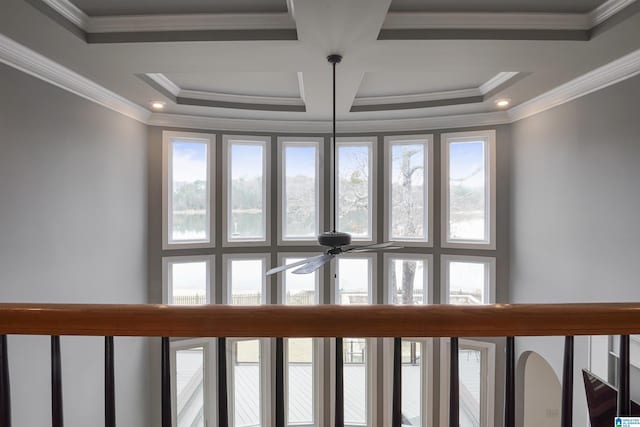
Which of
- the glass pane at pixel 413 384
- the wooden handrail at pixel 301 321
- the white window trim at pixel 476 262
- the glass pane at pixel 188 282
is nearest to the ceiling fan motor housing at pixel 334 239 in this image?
the wooden handrail at pixel 301 321

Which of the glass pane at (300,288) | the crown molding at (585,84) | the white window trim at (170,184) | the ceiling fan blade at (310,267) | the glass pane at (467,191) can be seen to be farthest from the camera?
the glass pane at (300,288)

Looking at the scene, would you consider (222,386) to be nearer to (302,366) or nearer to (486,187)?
(486,187)

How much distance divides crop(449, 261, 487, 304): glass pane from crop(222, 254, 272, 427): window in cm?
298

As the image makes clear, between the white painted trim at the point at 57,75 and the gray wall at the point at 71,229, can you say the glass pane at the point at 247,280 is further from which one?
the white painted trim at the point at 57,75

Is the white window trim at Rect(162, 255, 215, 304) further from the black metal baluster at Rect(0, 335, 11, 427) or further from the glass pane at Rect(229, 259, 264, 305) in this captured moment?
the black metal baluster at Rect(0, 335, 11, 427)

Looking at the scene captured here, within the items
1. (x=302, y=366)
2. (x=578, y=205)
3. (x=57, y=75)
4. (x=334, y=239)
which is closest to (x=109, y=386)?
(x=334, y=239)

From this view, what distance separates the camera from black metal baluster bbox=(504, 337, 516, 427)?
2.39 feet

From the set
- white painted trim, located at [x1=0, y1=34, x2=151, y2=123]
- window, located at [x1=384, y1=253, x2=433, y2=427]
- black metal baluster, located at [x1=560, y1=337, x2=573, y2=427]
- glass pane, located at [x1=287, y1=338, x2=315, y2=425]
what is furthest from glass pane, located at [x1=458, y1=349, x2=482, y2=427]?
white painted trim, located at [x1=0, y1=34, x2=151, y2=123]

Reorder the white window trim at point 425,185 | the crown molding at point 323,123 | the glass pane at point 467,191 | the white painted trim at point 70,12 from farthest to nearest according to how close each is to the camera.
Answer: the white window trim at point 425,185, the glass pane at point 467,191, the crown molding at point 323,123, the white painted trim at point 70,12

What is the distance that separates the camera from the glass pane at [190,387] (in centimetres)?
477

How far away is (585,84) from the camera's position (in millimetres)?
3201

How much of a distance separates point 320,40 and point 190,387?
16.4ft

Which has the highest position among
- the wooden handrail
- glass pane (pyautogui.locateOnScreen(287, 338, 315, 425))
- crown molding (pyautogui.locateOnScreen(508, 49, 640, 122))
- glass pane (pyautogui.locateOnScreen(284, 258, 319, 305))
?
crown molding (pyautogui.locateOnScreen(508, 49, 640, 122))

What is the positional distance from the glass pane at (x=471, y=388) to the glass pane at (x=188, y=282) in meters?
4.13
